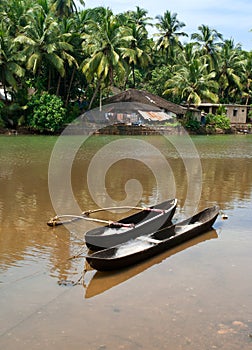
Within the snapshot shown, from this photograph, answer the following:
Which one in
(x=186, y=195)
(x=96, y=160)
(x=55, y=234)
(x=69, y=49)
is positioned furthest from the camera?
(x=69, y=49)

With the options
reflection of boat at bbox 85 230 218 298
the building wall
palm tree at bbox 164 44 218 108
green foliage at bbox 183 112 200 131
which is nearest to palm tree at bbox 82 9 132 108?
palm tree at bbox 164 44 218 108

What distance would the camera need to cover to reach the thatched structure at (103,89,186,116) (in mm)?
39594

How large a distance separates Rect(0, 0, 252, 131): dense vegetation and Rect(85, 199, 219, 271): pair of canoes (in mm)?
25411

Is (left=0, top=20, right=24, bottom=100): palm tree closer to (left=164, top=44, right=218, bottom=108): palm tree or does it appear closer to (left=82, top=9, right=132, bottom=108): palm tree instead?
(left=82, top=9, right=132, bottom=108): palm tree

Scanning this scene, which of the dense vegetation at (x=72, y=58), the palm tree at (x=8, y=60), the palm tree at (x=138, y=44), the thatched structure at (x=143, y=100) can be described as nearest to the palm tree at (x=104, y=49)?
the dense vegetation at (x=72, y=58)

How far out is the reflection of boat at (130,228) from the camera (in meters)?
7.19

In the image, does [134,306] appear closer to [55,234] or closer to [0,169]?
[55,234]

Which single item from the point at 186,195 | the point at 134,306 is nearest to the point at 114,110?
the point at 186,195

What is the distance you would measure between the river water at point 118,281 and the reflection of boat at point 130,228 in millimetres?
397

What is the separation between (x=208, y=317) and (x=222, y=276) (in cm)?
141

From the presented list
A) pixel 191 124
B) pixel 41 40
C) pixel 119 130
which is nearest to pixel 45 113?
pixel 41 40

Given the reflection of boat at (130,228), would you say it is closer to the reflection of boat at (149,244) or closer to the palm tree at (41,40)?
the reflection of boat at (149,244)

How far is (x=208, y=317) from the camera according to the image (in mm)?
5289

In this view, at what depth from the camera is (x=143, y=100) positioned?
40.0 m
